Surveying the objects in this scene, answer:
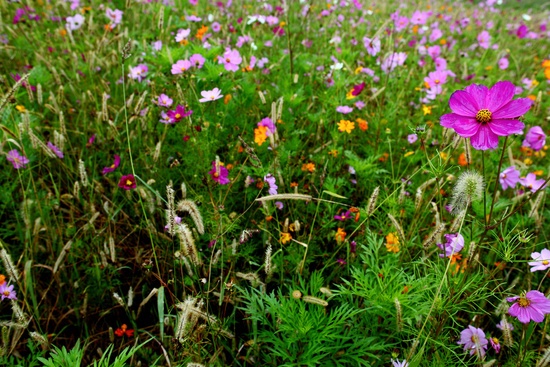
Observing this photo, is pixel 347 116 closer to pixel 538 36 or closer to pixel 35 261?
pixel 35 261

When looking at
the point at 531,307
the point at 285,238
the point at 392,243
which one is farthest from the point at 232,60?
the point at 531,307

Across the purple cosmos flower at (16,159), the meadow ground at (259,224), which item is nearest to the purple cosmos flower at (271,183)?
the meadow ground at (259,224)

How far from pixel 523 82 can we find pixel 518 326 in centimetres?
301

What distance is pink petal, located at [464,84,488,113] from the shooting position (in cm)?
102

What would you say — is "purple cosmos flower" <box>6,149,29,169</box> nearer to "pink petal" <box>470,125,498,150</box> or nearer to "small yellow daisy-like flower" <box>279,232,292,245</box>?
"small yellow daisy-like flower" <box>279,232,292,245</box>

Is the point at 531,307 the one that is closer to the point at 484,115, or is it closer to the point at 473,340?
the point at 473,340

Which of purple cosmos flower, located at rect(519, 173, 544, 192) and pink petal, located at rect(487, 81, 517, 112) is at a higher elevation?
pink petal, located at rect(487, 81, 517, 112)

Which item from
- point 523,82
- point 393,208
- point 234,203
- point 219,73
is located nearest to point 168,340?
point 234,203

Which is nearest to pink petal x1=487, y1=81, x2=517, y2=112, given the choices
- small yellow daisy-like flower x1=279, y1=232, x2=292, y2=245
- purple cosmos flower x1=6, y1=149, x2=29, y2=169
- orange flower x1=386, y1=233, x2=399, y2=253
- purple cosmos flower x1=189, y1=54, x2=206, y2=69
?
orange flower x1=386, y1=233, x2=399, y2=253

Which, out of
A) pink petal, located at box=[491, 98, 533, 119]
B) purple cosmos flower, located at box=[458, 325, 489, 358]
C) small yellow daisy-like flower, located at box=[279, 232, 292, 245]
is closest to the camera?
pink petal, located at box=[491, 98, 533, 119]

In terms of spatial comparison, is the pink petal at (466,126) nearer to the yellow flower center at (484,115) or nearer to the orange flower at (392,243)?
the yellow flower center at (484,115)

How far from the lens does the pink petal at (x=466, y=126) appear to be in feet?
3.28

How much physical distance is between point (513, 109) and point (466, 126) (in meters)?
0.11

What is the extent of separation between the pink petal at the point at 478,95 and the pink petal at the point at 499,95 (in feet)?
0.04
